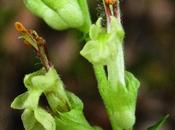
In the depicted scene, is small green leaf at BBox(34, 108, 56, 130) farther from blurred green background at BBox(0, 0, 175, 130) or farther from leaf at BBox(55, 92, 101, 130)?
blurred green background at BBox(0, 0, 175, 130)

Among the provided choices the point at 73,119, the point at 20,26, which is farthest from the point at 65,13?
the point at 73,119

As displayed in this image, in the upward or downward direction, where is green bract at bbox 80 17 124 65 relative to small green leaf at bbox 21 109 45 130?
upward

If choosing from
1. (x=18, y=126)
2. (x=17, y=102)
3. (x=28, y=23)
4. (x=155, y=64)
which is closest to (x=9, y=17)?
(x=28, y=23)

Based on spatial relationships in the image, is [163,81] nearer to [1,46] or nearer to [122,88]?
[1,46]

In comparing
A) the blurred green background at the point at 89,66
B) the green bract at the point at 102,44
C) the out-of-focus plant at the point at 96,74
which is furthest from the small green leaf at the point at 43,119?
the blurred green background at the point at 89,66

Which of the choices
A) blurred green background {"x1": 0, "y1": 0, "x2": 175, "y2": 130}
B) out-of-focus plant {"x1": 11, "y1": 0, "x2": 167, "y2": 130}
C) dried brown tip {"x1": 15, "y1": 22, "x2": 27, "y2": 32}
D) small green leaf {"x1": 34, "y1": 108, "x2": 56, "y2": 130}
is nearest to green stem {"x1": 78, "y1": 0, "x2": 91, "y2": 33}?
out-of-focus plant {"x1": 11, "y1": 0, "x2": 167, "y2": 130}

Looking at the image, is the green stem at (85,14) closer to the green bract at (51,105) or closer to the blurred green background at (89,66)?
the green bract at (51,105)
